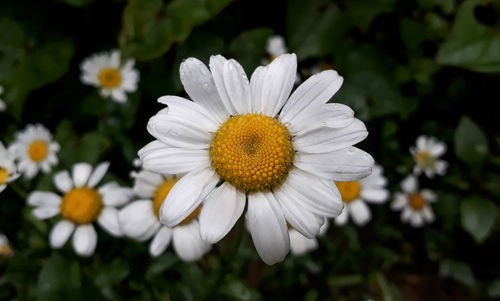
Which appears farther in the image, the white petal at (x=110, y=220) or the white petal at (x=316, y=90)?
the white petal at (x=110, y=220)

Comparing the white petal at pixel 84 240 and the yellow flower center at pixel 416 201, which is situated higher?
the white petal at pixel 84 240

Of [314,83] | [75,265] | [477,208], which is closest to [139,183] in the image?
[75,265]

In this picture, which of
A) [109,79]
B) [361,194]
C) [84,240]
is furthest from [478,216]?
[109,79]

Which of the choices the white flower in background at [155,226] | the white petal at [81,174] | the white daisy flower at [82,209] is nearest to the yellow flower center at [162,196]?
the white flower in background at [155,226]

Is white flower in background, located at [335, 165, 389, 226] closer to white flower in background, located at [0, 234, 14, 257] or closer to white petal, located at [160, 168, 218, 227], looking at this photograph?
white petal, located at [160, 168, 218, 227]

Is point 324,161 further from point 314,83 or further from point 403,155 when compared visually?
point 403,155

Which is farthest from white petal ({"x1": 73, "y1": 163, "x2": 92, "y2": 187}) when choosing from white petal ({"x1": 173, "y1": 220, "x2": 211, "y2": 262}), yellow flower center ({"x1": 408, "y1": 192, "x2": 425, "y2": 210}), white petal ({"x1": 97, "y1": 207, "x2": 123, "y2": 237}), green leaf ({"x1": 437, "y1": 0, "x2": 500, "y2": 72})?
yellow flower center ({"x1": 408, "y1": 192, "x2": 425, "y2": 210})

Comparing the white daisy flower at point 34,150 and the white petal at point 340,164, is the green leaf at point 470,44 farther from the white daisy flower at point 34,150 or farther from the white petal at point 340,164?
the white daisy flower at point 34,150

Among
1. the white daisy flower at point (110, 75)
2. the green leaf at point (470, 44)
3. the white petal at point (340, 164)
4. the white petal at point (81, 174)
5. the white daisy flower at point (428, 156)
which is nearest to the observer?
the white petal at point (340, 164)
